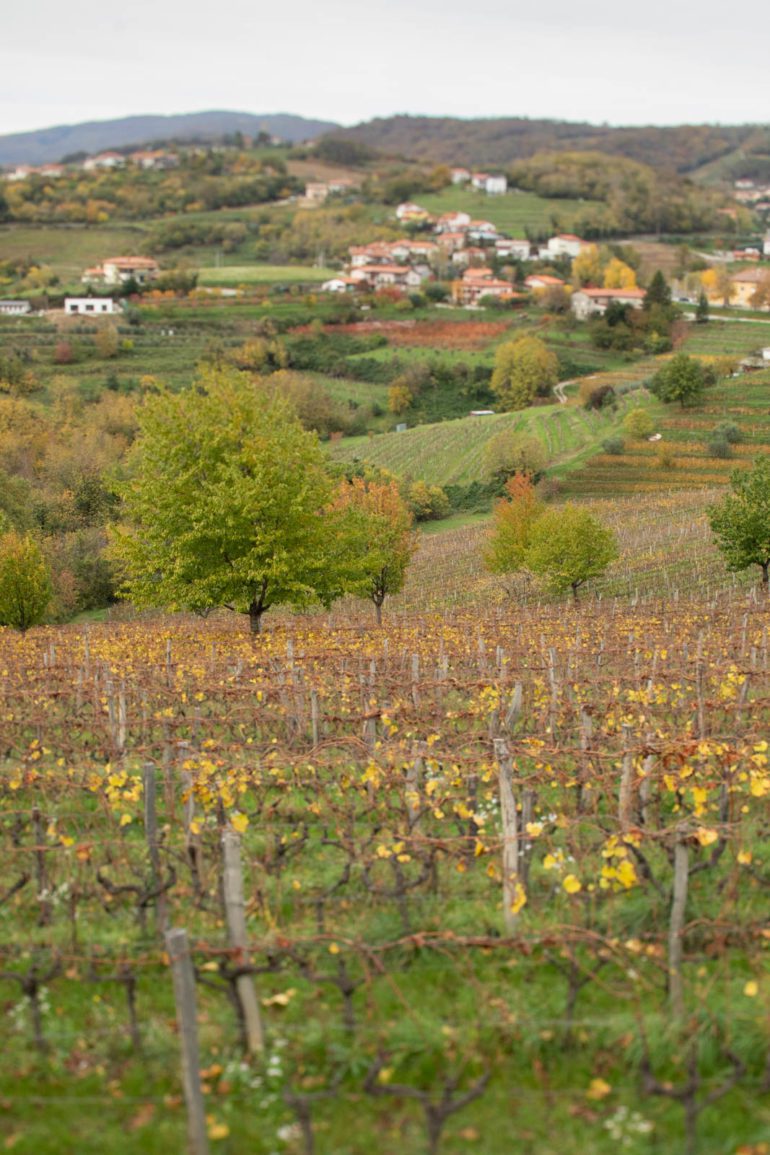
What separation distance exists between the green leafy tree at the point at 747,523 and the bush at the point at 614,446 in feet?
113

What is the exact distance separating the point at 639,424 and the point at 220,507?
51.3 m

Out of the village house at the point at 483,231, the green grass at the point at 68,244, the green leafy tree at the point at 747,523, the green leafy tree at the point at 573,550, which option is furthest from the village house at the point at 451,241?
the green leafy tree at the point at 747,523

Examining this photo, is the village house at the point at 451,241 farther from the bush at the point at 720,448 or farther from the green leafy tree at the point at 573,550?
the green leafy tree at the point at 573,550

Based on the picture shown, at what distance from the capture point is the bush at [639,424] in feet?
223

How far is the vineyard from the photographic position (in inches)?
223

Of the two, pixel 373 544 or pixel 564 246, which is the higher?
pixel 564 246

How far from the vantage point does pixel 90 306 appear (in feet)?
372

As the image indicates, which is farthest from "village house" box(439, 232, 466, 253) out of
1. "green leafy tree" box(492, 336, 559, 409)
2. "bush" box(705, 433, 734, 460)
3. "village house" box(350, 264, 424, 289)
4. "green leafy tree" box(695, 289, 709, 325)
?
"bush" box(705, 433, 734, 460)

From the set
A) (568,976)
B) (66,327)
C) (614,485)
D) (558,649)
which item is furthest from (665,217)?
(568,976)

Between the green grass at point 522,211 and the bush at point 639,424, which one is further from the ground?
the green grass at point 522,211

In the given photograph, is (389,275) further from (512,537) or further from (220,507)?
(220,507)

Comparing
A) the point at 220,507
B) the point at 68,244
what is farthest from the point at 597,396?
the point at 68,244

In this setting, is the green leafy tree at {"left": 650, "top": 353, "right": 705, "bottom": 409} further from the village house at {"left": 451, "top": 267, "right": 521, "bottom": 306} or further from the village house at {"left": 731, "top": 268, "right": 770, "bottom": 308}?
the village house at {"left": 451, "top": 267, "right": 521, "bottom": 306}

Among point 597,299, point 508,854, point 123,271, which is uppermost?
point 123,271
